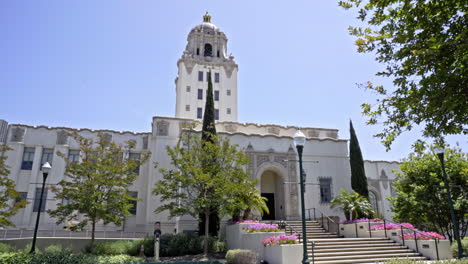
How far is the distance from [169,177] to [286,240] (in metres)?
7.64

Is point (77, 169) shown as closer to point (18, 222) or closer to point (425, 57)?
point (18, 222)

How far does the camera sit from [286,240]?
1418cm

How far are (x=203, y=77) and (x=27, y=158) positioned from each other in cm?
2101

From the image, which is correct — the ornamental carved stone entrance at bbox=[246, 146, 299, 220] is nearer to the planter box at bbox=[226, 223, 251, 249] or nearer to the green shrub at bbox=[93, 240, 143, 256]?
the planter box at bbox=[226, 223, 251, 249]

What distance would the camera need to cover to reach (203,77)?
136ft

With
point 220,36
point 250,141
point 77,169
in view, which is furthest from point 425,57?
point 220,36

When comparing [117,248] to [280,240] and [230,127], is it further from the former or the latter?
[230,127]

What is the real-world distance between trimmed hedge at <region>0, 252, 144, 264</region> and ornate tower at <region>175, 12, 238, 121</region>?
24.9 metres

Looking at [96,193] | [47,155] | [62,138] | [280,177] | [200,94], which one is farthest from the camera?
[200,94]

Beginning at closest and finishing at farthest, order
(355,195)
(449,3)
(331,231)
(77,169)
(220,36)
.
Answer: (449,3) < (77,169) < (331,231) < (355,195) < (220,36)

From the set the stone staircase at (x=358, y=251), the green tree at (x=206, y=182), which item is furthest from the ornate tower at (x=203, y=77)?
the stone staircase at (x=358, y=251)

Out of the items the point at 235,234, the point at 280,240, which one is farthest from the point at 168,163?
the point at 280,240

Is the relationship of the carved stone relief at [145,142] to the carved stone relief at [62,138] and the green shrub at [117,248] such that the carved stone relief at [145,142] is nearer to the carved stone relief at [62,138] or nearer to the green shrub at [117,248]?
the carved stone relief at [62,138]

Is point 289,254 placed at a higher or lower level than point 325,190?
lower
